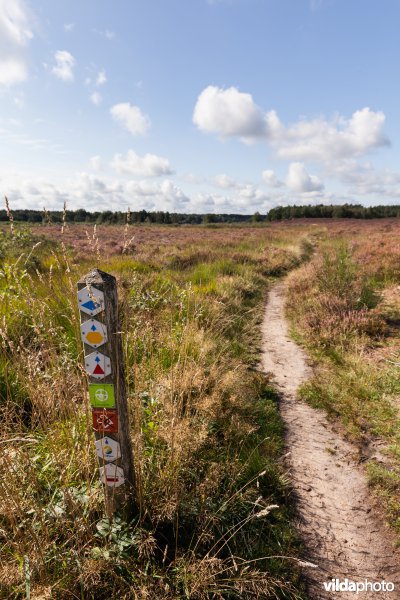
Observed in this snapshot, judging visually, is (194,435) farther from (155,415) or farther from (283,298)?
(283,298)

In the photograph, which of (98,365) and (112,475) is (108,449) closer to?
(112,475)

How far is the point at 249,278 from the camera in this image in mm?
12297

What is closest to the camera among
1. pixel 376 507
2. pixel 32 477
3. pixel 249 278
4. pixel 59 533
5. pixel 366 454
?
pixel 32 477

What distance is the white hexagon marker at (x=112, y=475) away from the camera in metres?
2.27

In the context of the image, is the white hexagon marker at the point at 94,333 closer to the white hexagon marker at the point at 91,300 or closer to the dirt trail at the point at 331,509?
the white hexagon marker at the point at 91,300

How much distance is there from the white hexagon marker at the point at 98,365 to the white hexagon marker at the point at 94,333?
7cm

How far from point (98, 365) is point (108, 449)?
2.08ft

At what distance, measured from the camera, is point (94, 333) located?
2.01 meters

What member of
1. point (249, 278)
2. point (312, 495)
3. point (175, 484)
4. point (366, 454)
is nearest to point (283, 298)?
point (249, 278)

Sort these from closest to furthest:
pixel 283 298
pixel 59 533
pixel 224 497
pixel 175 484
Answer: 1. pixel 59 533
2. pixel 175 484
3. pixel 224 497
4. pixel 283 298

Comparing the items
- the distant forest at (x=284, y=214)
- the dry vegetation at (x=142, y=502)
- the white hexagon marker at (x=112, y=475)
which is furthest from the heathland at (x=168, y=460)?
the distant forest at (x=284, y=214)

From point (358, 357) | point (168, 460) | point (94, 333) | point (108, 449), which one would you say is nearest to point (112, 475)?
point (108, 449)

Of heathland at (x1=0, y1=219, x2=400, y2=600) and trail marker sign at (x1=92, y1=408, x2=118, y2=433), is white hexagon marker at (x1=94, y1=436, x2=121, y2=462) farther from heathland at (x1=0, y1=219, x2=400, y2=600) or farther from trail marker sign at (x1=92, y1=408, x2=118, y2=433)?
heathland at (x1=0, y1=219, x2=400, y2=600)

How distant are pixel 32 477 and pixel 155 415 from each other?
1.35 metres
